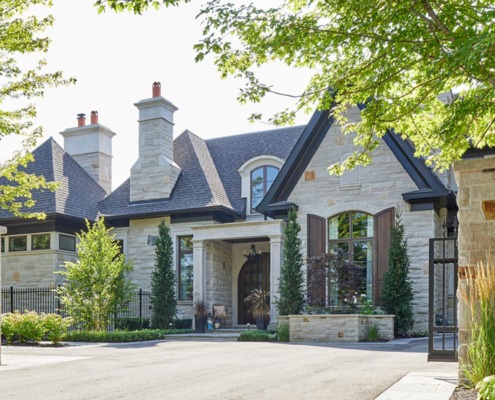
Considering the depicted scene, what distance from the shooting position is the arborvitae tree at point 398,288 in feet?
60.2

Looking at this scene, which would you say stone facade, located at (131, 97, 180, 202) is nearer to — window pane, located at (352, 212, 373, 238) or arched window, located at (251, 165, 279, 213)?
arched window, located at (251, 165, 279, 213)

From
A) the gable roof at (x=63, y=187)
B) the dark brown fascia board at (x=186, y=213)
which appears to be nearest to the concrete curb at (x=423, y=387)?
the dark brown fascia board at (x=186, y=213)

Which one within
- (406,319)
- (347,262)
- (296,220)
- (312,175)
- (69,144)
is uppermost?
(69,144)

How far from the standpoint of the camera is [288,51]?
8945 millimetres

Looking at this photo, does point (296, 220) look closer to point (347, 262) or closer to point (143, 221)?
point (347, 262)

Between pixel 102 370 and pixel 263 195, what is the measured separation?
1369 centimetres

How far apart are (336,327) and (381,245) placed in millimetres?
3440

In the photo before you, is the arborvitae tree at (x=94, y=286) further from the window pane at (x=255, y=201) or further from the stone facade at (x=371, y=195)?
the window pane at (x=255, y=201)

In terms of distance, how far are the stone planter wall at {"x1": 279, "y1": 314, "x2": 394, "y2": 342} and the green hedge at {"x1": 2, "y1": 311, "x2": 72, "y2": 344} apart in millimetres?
5992

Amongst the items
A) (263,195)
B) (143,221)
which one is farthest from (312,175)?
(143,221)

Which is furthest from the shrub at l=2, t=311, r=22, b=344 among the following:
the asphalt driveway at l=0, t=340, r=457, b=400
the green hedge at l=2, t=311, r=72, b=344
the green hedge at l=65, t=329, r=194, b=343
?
the asphalt driveway at l=0, t=340, r=457, b=400

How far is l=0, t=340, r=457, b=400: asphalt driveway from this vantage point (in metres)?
7.76

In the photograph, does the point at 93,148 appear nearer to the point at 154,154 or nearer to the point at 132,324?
the point at 154,154

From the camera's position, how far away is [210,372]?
9617 mm
